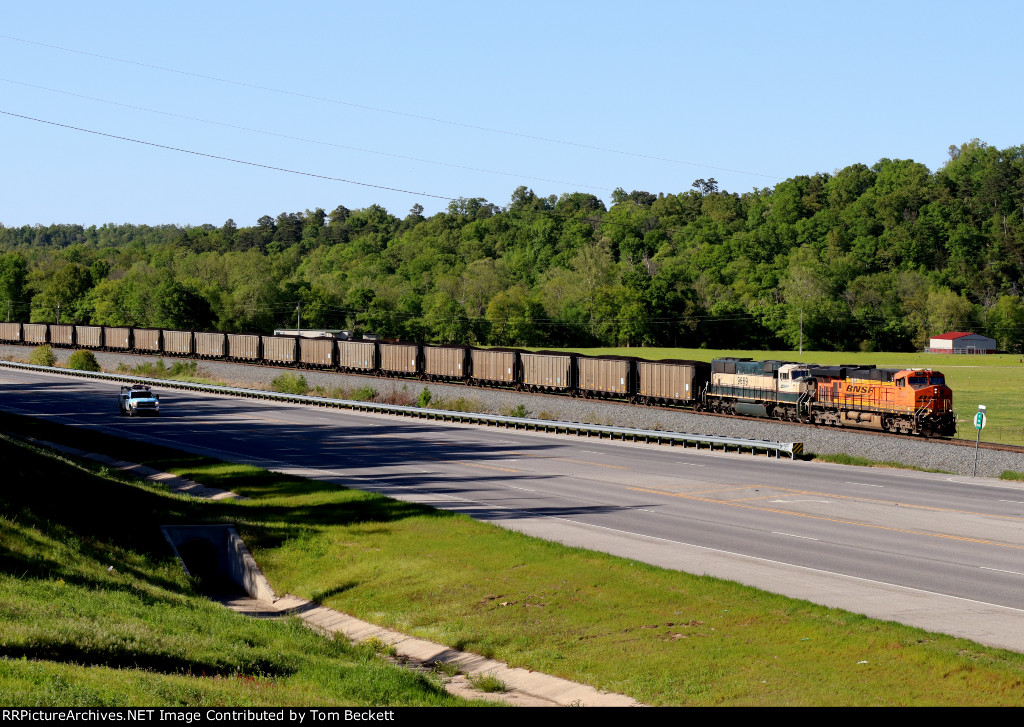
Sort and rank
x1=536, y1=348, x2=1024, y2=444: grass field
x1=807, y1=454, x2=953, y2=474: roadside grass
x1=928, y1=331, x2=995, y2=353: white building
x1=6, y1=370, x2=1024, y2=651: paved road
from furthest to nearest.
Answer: x1=928, y1=331, x2=995, y2=353: white building → x1=536, y1=348, x2=1024, y2=444: grass field → x1=807, y1=454, x2=953, y2=474: roadside grass → x1=6, y1=370, x2=1024, y2=651: paved road

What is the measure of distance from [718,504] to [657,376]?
31.5 metres

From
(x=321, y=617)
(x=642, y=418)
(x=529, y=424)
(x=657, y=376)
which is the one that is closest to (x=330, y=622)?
(x=321, y=617)

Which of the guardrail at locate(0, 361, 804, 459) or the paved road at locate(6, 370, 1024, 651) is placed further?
the guardrail at locate(0, 361, 804, 459)

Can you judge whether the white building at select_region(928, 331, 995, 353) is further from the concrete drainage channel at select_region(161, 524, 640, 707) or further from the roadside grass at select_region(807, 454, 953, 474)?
the concrete drainage channel at select_region(161, 524, 640, 707)

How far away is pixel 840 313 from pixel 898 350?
1278 centimetres

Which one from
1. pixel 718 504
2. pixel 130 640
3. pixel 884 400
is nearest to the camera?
pixel 130 640

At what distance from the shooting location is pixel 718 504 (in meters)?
34.8

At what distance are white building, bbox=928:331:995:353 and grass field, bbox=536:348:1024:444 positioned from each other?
3.44 metres

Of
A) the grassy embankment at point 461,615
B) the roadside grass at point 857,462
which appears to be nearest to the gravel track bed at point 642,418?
the roadside grass at point 857,462

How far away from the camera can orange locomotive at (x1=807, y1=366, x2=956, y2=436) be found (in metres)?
48.2

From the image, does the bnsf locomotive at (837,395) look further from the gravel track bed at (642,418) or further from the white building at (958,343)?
the white building at (958,343)

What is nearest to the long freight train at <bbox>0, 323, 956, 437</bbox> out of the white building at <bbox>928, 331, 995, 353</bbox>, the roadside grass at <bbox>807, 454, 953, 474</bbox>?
the roadside grass at <bbox>807, 454, 953, 474</bbox>

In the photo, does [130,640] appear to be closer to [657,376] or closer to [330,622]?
[330,622]

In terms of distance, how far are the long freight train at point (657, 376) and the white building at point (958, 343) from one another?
108m
